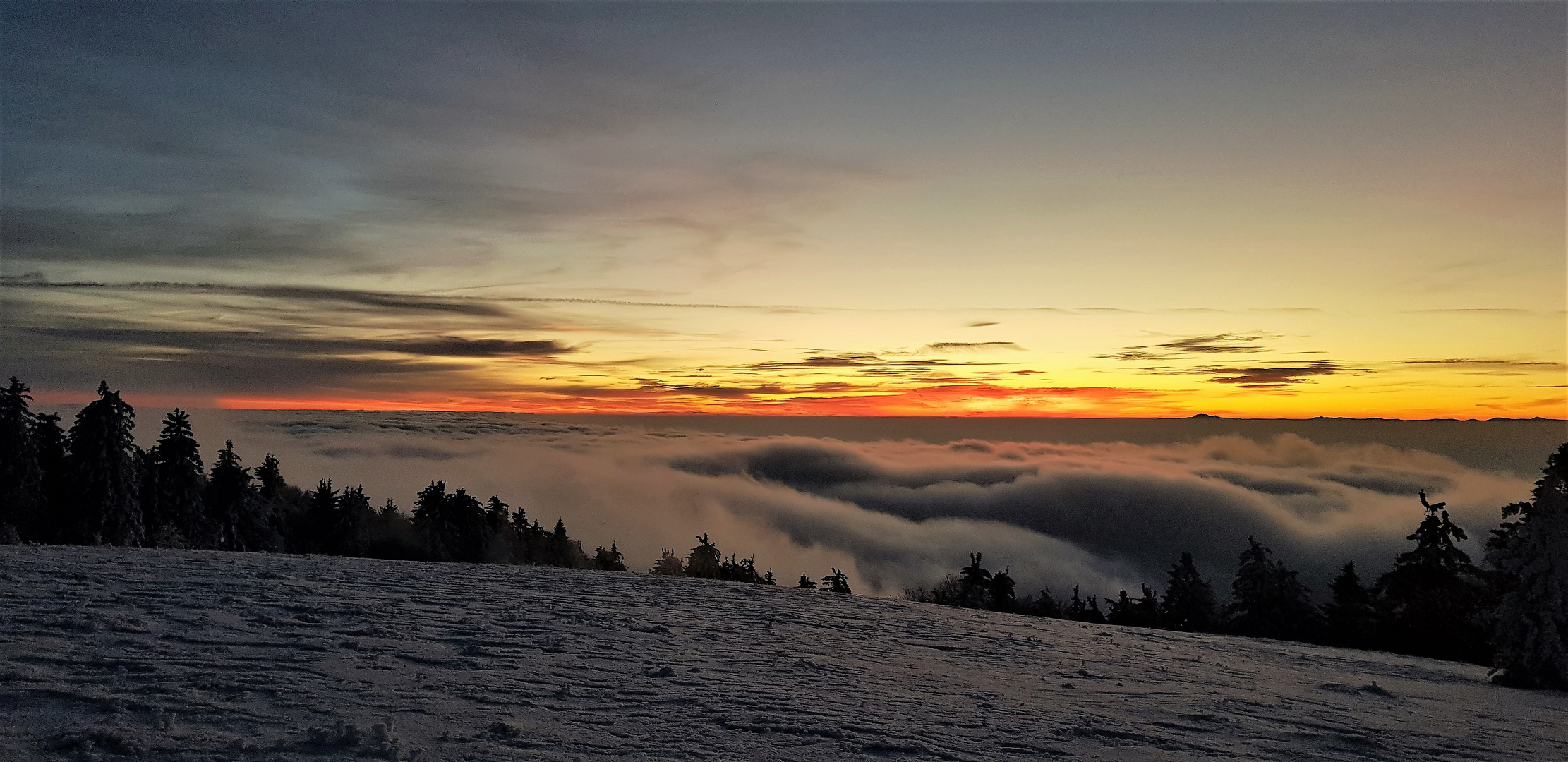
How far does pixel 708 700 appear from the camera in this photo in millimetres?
7762

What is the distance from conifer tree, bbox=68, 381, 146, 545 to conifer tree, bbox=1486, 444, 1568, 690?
149ft

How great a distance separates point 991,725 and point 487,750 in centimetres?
420

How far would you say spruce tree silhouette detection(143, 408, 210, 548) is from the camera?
147 feet

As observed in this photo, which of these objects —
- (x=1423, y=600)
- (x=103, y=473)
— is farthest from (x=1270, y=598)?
(x=103, y=473)

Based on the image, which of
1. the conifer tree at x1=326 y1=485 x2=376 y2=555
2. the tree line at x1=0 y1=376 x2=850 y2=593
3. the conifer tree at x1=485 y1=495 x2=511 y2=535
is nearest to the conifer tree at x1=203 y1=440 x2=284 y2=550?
the tree line at x1=0 y1=376 x2=850 y2=593

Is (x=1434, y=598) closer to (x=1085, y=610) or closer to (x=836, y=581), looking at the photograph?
(x=1085, y=610)

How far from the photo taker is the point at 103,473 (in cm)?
3741

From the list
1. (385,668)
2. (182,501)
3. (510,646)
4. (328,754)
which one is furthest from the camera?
(182,501)

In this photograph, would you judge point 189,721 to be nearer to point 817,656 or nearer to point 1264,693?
point 817,656

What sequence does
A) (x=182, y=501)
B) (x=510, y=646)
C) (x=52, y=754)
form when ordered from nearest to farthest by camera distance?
(x=52, y=754) < (x=510, y=646) < (x=182, y=501)

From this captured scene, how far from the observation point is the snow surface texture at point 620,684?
244 inches

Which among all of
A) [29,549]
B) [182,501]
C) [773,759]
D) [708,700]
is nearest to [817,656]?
[708,700]

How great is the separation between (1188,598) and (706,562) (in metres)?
25.2

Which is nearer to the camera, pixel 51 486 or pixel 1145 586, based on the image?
pixel 51 486
